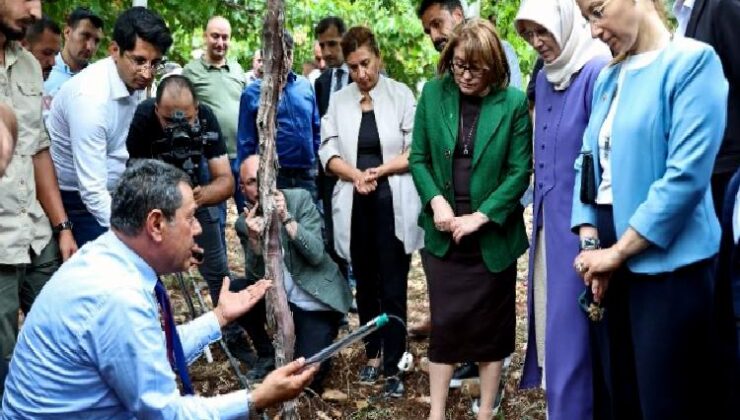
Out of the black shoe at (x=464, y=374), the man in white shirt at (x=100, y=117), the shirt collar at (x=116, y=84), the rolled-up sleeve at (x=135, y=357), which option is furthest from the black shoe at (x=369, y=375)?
the rolled-up sleeve at (x=135, y=357)

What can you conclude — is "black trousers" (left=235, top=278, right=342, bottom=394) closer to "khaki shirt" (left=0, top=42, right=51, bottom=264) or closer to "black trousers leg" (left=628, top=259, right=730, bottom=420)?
"khaki shirt" (left=0, top=42, right=51, bottom=264)

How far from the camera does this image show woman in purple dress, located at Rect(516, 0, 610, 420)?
300cm

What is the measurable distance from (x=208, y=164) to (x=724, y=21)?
8.21 feet

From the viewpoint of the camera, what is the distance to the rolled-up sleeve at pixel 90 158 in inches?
140

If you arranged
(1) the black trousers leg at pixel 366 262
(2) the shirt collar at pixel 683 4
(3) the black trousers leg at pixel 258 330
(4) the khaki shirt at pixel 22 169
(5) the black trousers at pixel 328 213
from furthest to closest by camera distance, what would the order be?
(5) the black trousers at pixel 328 213
(3) the black trousers leg at pixel 258 330
(1) the black trousers leg at pixel 366 262
(4) the khaki shirt at pixel 22 169
(2) the shirt collar at pixel 683 4

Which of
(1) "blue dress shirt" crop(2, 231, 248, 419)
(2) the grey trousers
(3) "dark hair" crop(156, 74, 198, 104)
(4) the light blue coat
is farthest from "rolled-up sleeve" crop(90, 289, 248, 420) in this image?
(3) "dark hair" crop(156, 74, 198, 104)

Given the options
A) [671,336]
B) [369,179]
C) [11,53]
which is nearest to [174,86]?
[11,53]

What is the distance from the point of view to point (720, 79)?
239 cm

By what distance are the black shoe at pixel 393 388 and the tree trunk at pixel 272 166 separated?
129 cm

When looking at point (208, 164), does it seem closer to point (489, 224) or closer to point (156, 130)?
point (156, 130)

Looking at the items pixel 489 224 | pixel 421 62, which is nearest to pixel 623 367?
pixel 489 224

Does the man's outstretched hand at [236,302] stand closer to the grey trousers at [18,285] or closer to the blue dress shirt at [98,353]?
the blue dress shirt at [98,353]

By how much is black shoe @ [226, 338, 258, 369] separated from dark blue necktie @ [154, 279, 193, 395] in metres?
2.06

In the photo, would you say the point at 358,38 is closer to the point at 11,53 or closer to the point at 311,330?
the point at 311,330
